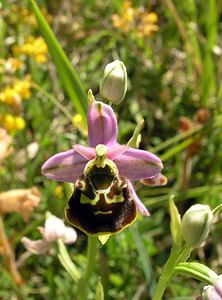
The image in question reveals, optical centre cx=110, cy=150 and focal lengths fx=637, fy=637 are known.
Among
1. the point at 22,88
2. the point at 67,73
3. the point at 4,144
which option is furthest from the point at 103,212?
the point at 22,88

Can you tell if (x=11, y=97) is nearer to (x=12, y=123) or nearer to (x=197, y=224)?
(x=12, y=123)

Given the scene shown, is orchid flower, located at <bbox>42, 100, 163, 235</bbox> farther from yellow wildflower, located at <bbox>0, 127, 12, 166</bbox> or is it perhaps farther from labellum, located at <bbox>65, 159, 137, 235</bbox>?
yellow wildflower, located at <bbox>0, 127, 12, 166</bbox>

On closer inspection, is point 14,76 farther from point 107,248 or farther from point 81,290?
point 81,290

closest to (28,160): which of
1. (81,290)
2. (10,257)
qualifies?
(10,257)

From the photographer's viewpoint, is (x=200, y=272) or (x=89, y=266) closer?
(x=200, y=272)

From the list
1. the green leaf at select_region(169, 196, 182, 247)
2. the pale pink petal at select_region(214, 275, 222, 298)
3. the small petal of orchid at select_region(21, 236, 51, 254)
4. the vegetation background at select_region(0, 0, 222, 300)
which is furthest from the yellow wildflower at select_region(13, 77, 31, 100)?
the pale pink petal at select_region(214, 275, 222, 298)
